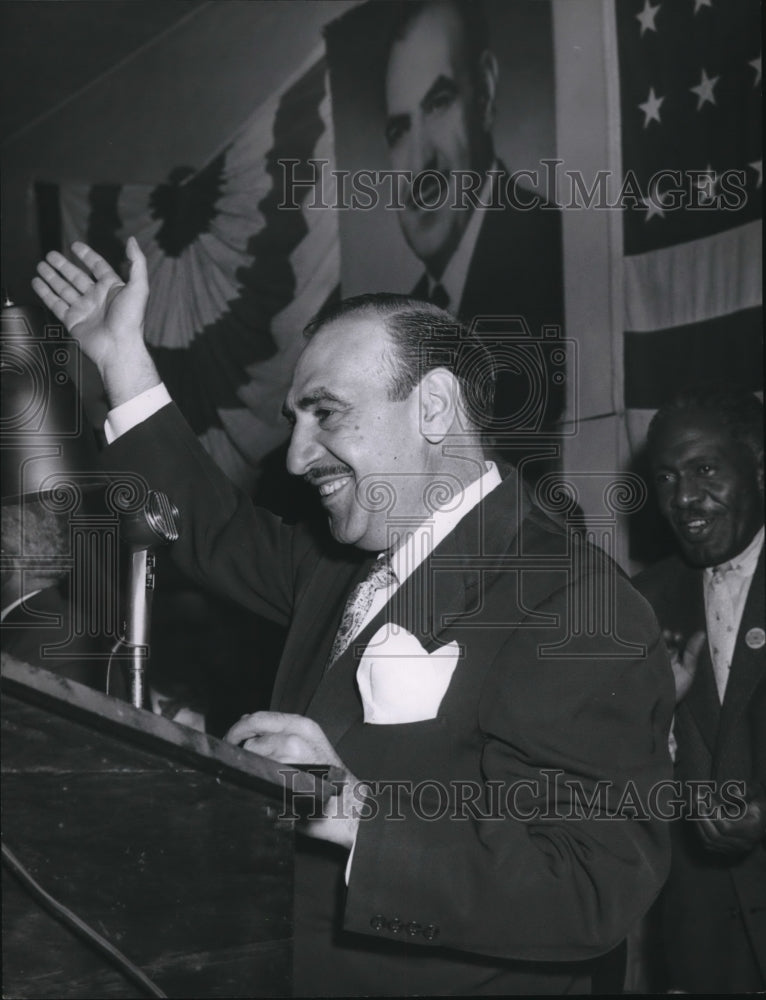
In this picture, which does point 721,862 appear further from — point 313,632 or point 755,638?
point 313,632

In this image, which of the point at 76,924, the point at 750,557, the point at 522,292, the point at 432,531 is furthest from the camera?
the point at 522,292

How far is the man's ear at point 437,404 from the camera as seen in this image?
1724 mm

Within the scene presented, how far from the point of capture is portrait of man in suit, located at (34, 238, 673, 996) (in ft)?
4.05

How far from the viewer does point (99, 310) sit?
1756 millimetres

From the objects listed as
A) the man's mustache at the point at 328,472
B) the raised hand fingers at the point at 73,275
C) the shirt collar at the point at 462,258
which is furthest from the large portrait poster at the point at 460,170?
the raised hand fingers at the point at 73,275

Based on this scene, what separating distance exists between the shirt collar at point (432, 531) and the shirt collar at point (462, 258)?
1.51 m

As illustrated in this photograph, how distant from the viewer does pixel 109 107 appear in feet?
13.0

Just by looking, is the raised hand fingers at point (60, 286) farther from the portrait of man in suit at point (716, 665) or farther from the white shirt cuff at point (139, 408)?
the portrait of man in suit at point (716, 665)

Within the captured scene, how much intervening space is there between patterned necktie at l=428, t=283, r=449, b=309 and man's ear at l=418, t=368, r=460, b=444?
1.39 m

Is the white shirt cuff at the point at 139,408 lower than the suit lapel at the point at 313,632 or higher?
higher

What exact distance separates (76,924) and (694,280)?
A: 2.20 meters

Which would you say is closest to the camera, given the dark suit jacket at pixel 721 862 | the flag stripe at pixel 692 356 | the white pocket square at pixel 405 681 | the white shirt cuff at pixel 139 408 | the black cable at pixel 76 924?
the black cable at pixel 76 924

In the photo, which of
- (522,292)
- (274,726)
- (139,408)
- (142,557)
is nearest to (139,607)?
(142,557)

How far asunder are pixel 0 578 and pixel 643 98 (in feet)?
6.64
